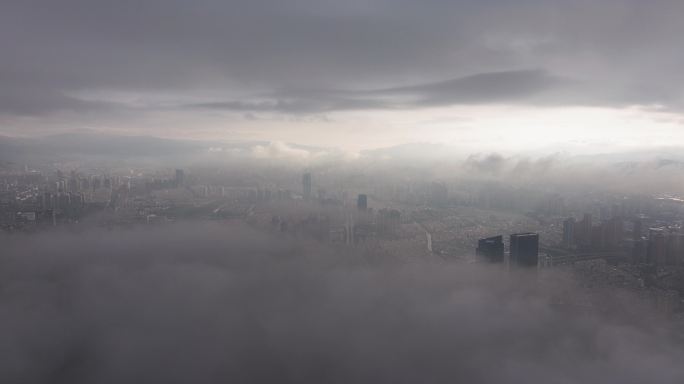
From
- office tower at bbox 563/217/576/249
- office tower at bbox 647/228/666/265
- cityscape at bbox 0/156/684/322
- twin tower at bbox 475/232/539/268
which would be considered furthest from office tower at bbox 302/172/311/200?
office tower at bbox 647/228/666/265

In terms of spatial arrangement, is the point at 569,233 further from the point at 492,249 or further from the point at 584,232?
the point at 492,249

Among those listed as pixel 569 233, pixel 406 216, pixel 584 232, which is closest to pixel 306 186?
pixel 406 216

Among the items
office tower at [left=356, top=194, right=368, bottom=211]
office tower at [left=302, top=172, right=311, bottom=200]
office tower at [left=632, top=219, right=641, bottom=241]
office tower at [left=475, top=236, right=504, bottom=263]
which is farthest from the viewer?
office tower at [left=302, top=172, right=311, bottom=200]

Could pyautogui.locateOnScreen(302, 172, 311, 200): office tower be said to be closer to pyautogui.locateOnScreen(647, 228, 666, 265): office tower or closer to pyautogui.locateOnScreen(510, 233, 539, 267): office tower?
pyautogui.locateOnScreen(510, 233, 539, 267): office tower

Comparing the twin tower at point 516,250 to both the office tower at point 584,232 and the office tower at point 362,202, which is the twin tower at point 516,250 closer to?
the office tower at point 584,232

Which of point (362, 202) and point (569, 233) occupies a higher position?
point (362, 202)

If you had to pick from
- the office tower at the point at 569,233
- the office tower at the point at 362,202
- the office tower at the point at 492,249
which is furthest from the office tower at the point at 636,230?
the office tower at the point at 362,202
